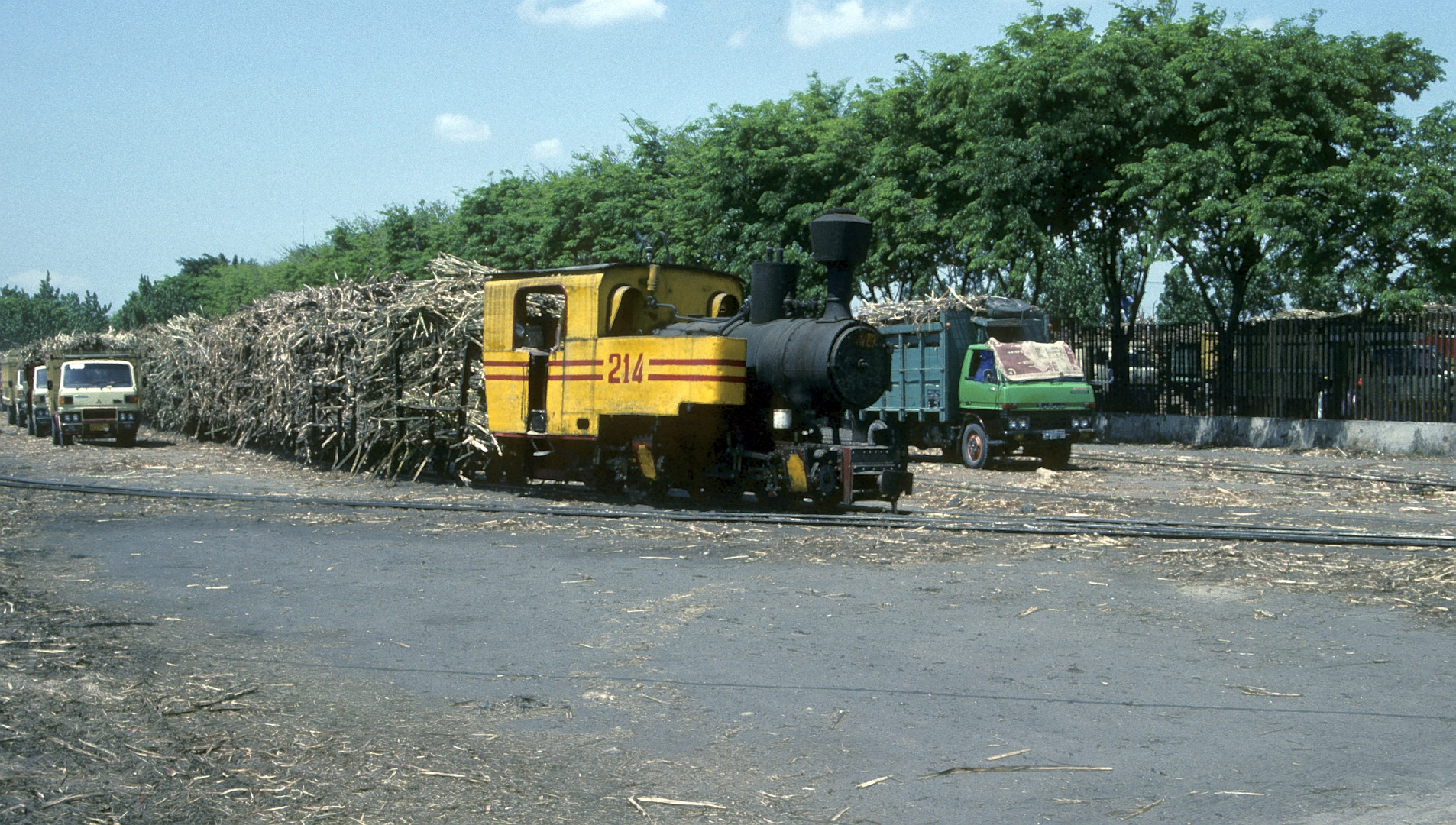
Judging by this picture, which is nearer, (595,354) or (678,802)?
(678,802)

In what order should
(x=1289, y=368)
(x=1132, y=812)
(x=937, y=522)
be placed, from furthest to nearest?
(x=1289, y=368) → (x=937, y=522) → (x=1132, y=812)

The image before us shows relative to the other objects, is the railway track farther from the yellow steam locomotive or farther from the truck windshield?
the truck windshield

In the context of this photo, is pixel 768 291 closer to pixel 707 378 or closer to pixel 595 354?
pixel 707 378

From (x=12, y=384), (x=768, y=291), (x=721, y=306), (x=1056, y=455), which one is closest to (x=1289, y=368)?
(x=1056, y=455)

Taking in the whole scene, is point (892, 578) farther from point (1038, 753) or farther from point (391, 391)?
point (391, 391)

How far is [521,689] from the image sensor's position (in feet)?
20.7

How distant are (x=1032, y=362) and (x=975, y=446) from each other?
1.81 metres

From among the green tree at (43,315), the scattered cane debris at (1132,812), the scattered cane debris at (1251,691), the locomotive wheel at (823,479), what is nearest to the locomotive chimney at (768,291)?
the locomotive wheel at (823,479)

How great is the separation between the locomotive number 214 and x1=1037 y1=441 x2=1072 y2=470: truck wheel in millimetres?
9531

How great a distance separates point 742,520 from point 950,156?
19971 millimetres

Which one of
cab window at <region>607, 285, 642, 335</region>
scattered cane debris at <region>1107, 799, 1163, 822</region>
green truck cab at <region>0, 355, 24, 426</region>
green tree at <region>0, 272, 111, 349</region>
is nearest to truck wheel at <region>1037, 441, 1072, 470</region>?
cab window at <region>607, 285, 642, 335</region>

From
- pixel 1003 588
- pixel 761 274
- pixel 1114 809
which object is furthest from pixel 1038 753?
pixel 761 274

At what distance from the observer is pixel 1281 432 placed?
26938 mm

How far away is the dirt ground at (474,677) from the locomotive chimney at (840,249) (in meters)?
2.67
